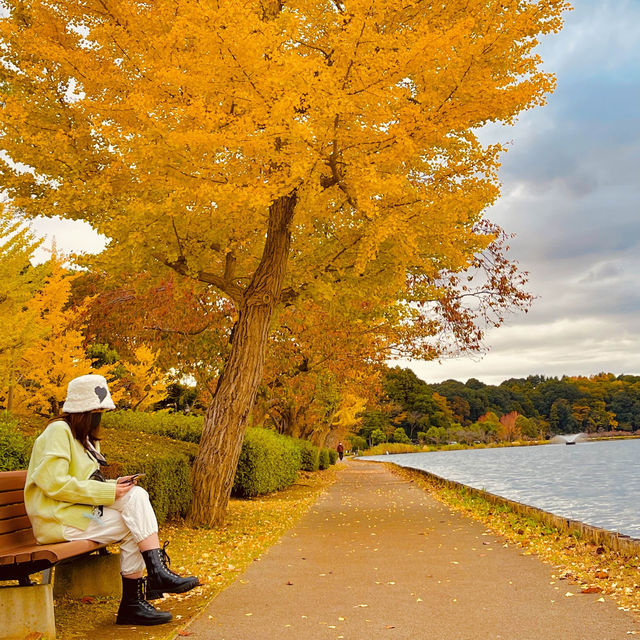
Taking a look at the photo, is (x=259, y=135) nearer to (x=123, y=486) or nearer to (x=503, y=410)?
(x=123, y=486)

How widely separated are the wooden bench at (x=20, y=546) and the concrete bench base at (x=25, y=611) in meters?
0.10

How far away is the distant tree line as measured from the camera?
90875 millimetres

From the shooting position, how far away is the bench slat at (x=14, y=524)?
4.16 metres

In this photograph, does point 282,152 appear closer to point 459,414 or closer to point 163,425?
point 163,425

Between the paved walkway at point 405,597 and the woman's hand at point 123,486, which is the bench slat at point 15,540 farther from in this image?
the paved walkway at point 405,597

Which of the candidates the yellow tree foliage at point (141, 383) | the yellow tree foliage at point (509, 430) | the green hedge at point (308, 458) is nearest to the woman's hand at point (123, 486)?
the yellow tree foliage at point (141, 383)

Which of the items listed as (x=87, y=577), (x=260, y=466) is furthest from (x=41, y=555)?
(x=260, y=466)

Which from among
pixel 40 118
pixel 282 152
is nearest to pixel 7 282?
pixel 40 118

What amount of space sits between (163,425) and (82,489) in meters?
10.1

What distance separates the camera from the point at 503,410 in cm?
11619

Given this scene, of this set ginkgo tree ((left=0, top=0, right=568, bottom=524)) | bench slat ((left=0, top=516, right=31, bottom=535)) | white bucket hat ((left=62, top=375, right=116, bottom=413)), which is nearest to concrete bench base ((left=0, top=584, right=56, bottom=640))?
bench slat ((left=0, top=516, right=31, bottom=535))

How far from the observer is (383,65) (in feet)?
24.3

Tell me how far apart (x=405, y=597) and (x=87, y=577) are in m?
2.30

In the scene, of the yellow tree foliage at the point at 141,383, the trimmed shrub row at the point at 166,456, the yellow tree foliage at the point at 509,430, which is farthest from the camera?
the yellow tree foliage at the point at 509,430
